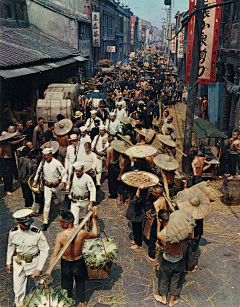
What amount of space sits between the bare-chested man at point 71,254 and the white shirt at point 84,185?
1.50m

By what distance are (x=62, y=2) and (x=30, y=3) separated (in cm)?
667

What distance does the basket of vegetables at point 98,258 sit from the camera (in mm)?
5090

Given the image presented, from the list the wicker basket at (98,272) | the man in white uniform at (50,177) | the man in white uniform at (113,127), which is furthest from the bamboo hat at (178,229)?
the man in white uniform at (113,127)

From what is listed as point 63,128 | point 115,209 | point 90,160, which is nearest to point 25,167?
point 90,160

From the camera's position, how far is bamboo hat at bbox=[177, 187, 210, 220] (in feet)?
17.5

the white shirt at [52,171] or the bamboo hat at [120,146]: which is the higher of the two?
the bamboo hat at [120,146]

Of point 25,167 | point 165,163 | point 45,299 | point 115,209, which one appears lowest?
point 115,209

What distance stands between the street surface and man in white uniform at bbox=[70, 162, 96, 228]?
3.67 feet

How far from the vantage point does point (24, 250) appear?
4555 millimetres

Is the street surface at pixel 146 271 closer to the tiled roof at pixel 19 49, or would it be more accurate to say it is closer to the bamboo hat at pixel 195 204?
the bamboo hat at pixel 195 204

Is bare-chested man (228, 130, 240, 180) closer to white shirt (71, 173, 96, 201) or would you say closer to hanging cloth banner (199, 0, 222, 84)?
hanging cloth banner (199, 0, 222, 84)

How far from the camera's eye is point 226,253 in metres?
6.51

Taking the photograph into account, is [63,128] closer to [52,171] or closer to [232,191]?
[52,171]

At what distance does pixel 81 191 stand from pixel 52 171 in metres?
1.14
